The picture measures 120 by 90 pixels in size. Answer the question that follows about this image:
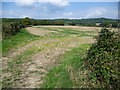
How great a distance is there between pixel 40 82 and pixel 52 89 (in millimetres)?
711

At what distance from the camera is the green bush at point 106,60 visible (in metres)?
3.99

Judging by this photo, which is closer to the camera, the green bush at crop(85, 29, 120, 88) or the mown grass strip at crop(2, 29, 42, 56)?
the green bush at crop(85, 29, 120, 88)

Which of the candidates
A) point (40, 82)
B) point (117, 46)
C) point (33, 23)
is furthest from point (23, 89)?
point (33, 23)

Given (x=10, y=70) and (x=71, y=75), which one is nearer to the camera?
(x=71, y=75)

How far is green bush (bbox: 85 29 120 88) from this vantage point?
3.99 meters

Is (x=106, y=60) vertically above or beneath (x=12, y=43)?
beneath

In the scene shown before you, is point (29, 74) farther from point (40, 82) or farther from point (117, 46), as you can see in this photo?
point (117, 46)

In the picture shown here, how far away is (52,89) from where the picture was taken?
4.02 m

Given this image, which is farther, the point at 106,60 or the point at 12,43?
the point at 12,43

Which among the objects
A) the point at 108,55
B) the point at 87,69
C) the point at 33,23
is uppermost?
the point at 33,23

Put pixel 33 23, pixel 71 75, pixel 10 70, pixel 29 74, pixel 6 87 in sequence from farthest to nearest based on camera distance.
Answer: pixel 33 23 → pixel 10 70 → pixel 29 74 → pixel 71 75 → pixel 6 87

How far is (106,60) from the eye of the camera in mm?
4348

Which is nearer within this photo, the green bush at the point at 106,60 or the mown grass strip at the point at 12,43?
the green bush at the point at 106,60

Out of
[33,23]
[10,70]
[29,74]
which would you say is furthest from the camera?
[33,23]
